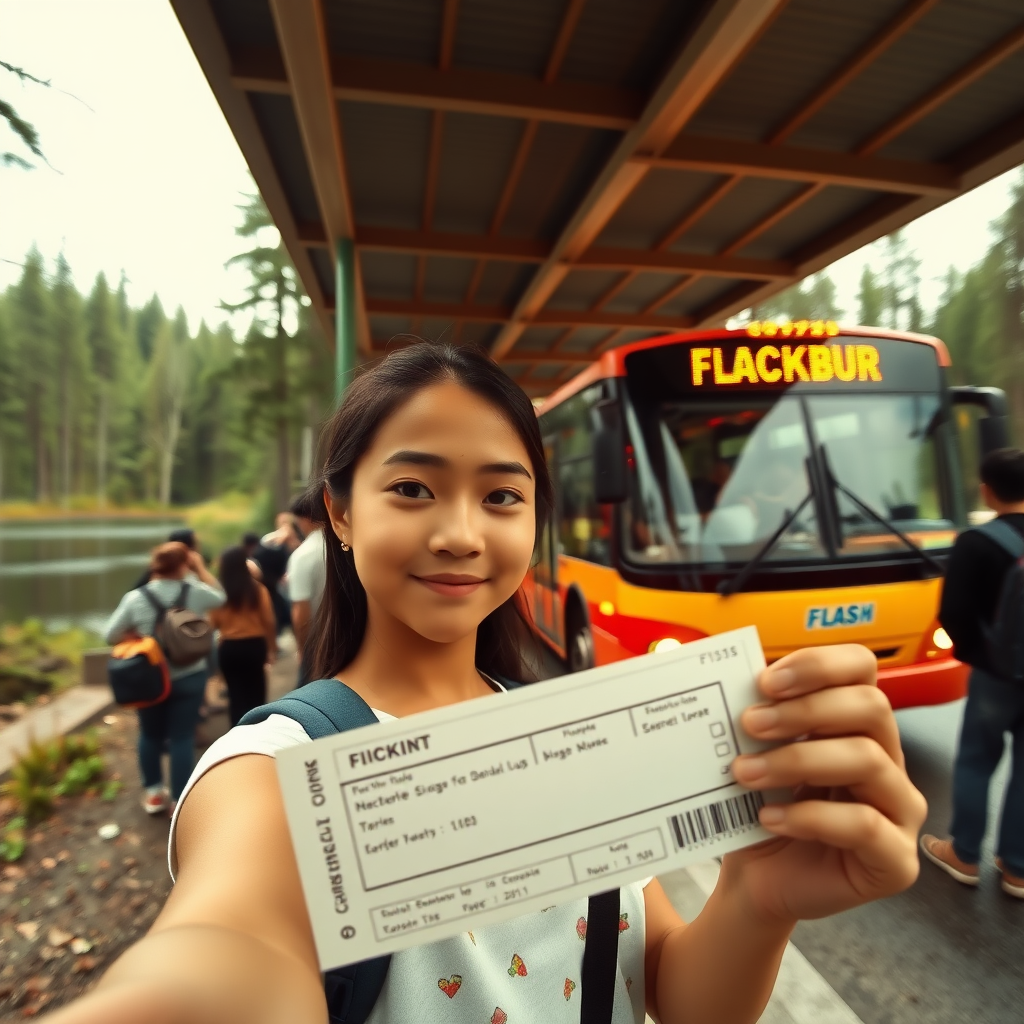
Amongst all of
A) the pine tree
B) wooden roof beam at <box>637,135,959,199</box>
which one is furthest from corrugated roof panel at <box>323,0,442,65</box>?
the pine tree

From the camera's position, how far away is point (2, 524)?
44.4 ft

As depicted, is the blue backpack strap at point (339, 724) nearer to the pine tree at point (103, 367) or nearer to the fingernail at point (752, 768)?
the fingernail at point (752, 768)

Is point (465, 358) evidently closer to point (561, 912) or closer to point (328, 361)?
point (561, 912)

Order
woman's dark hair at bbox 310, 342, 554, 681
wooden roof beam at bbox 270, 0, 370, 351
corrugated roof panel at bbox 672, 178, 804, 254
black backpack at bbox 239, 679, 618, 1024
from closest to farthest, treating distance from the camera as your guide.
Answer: black backpack at bbox 239, 679, 618, 1024 → woman's dark hair at bbox 310, 342, 554, 681 → wooden roof beam at bbox 270, 0, 370, 351 → corrugated roof panel at bbox 672, 178, 804, 254

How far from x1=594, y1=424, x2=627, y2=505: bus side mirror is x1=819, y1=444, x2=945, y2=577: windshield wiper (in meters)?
1.23

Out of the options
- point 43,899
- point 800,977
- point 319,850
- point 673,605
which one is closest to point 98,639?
point 43,899

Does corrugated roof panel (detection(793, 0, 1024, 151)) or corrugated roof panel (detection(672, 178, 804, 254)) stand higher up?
corrugated roof panel (detection(793, 0, 1024, 151))

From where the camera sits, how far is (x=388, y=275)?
828cm

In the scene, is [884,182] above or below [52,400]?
above

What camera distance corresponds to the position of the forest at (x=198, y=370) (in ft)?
22.8

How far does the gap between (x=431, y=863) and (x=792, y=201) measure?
7111mm

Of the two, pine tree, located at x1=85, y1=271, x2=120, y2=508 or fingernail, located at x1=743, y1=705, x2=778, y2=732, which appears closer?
fingernail, located at x1=743, y1=705, x2=778, y2=732

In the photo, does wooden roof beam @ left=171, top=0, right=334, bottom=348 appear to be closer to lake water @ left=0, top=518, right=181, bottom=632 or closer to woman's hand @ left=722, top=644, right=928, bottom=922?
woman's hand @ left=722, top=644, right=928, bottom=922

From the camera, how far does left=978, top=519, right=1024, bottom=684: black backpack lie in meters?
2.85
